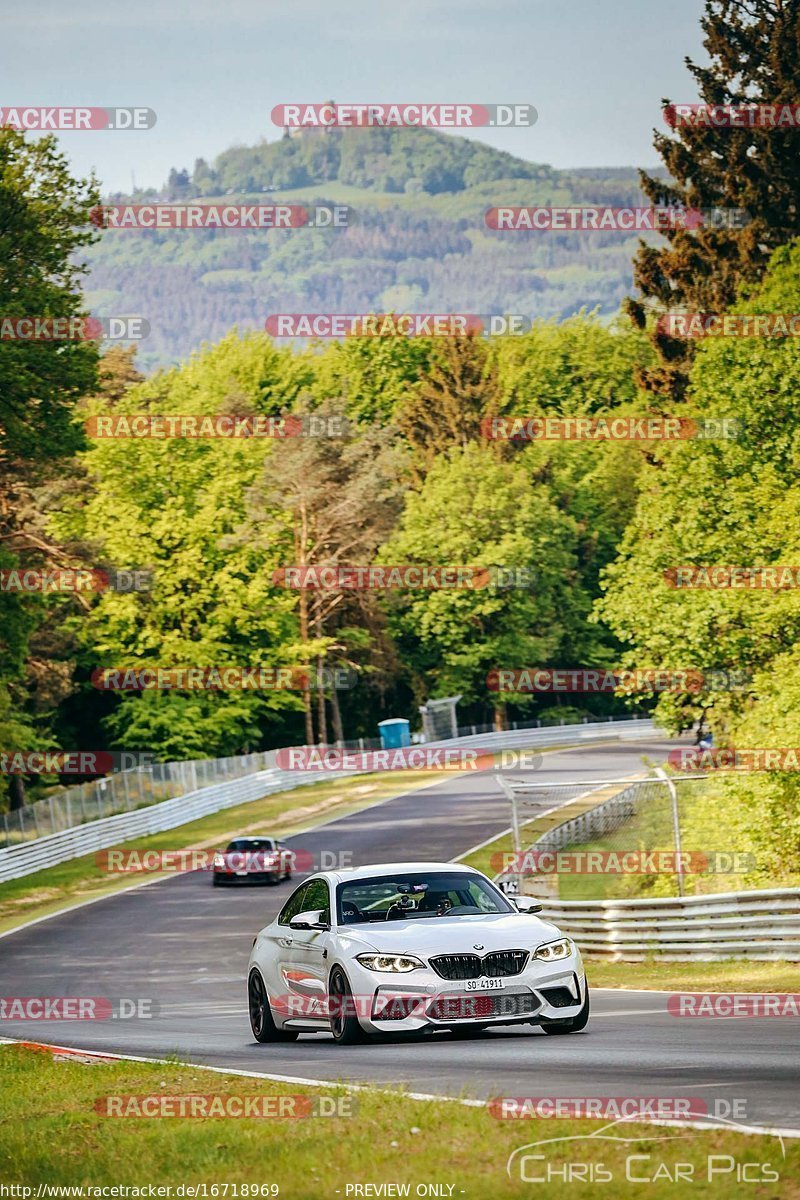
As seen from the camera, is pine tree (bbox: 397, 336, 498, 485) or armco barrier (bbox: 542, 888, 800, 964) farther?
pine tree (bbox: 397, 336, 498, 485)

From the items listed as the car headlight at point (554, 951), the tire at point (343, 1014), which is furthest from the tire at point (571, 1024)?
the tire at point (343, 1014)

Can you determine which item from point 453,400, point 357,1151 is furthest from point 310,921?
point 453,400

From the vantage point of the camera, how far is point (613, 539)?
101 m

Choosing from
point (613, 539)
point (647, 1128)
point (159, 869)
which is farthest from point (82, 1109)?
point (613, 539)

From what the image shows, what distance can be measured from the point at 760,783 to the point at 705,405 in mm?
16951

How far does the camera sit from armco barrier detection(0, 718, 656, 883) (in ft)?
160

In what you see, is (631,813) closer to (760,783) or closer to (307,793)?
(760,783)

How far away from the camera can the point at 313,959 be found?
14133 millimetres

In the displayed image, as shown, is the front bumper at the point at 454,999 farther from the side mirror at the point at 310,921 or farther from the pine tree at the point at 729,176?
the pine tree at the point at 729,176

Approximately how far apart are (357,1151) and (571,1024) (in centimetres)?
Result: 549

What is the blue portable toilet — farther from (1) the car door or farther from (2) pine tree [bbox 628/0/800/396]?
(1) the car door

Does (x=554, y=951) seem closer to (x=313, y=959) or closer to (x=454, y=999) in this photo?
(x=454, y=999)

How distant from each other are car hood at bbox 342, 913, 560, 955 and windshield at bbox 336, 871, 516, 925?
325mm

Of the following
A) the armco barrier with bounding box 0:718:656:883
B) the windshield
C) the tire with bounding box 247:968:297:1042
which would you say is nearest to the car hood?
the windshield
